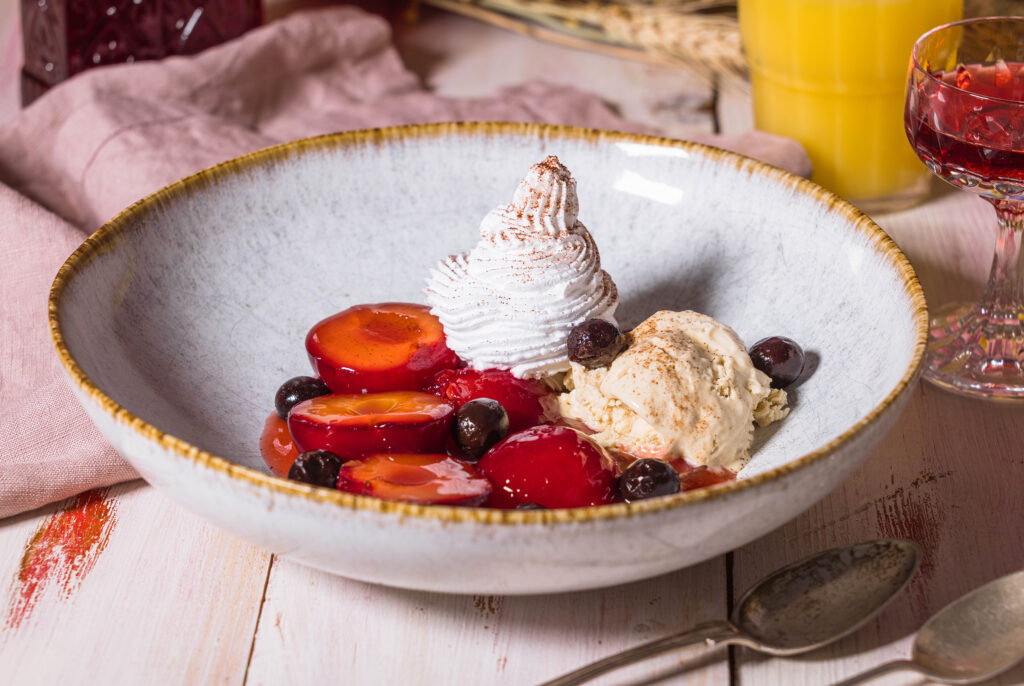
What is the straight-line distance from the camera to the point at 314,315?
5.55 ft

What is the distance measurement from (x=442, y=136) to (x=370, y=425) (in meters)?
0.66

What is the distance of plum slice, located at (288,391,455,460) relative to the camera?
1.27m

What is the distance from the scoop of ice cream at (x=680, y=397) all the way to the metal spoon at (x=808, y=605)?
7.1 inches

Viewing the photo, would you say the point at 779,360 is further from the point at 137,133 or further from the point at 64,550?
the point at 137,133

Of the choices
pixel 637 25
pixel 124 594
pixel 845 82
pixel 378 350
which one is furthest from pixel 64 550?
pixel 637 25

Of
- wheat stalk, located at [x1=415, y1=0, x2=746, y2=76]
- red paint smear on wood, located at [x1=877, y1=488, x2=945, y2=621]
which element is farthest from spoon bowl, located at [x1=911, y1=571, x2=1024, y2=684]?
wheat stalk, located at [x1=415, y1=0, x2=746, y2=76]

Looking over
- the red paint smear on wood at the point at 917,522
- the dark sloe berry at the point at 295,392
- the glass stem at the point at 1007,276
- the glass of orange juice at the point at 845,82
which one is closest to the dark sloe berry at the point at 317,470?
the dark sloe berry at the point at 295,392

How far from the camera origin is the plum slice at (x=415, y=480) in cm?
112

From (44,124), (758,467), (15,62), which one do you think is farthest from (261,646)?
(15,62)

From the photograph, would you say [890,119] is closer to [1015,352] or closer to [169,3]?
[1015,352]

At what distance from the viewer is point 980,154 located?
1.46 meters

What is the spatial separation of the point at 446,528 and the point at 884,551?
1.73 ft

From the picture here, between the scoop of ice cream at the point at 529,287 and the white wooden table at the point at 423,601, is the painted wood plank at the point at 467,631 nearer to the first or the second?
the white wooden table at the point at 423,601

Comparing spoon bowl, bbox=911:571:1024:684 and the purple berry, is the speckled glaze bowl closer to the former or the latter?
the purple berry
